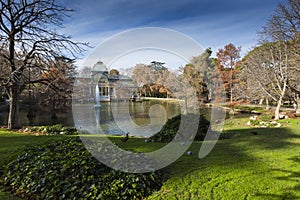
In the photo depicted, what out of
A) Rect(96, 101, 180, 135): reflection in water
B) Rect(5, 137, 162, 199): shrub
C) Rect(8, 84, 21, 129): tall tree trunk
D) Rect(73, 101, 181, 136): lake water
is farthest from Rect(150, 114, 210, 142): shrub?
Rect(8, 84, 21, 129): tall tree trunk

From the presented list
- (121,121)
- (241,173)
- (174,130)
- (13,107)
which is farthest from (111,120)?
(241,173)

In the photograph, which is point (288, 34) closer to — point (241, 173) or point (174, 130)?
point (174, 130)

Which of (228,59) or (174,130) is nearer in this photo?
(174,130)

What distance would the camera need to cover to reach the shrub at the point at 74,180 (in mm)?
2934

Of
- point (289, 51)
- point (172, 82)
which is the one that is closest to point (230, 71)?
point (172, 82)

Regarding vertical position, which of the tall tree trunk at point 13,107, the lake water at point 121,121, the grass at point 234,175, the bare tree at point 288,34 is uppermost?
the bare tree at point 288,34

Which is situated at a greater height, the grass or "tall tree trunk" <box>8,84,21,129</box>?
"tall tree trunk" <box>8,84,21,129</box>

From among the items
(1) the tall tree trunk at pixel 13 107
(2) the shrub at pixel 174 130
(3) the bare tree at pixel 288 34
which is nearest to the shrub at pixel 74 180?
(2) the shrub at pixel 174 130

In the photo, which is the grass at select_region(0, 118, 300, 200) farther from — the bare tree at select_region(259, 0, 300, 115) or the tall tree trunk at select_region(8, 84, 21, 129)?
the bare tree at select_region(259, 0, 300, 115)

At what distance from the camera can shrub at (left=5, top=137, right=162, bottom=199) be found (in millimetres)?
2934

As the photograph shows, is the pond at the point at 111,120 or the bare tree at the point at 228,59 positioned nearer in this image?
the pond at the point at 111,120

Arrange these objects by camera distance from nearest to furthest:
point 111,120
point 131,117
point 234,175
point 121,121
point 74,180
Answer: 1. point 74,180
2. point 234,175
3. point 121,121
4. point 111,120
5. point 131,117

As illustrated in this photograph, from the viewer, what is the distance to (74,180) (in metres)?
3.14

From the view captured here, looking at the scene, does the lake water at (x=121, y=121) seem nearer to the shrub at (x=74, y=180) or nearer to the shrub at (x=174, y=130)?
the shrub at (x=174, y=130)
